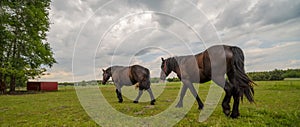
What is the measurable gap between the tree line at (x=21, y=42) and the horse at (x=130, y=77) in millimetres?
16845

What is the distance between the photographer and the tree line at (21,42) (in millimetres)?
23047

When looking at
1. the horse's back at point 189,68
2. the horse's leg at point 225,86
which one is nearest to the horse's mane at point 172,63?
the horse's back at point 189,68

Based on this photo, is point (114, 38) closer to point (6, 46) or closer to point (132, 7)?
point (132, 7)

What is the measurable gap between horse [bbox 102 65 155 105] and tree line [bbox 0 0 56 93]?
1684 cm

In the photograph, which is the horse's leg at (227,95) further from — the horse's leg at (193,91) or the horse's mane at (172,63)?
the horse's mane at (172,63)

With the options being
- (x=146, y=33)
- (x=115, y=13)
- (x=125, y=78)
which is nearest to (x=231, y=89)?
(x=146, y=33)

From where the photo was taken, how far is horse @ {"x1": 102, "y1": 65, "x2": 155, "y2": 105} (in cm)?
1023

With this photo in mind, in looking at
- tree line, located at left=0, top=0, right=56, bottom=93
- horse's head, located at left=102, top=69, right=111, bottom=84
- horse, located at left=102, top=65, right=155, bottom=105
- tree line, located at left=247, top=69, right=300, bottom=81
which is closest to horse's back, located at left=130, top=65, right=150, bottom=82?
horse, located at left=102, top=65, right=155, bottom=105

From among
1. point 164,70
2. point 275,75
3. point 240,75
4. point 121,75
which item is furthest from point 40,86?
point 275,75

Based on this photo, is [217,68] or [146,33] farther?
[146,33]

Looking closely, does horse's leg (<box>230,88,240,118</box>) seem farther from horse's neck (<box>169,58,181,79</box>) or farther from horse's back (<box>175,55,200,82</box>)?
horse's neck (<box>169,58,181,79</box>)

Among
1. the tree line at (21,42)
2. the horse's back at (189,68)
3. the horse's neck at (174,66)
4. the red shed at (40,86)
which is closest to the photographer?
the horse's back at (189,68)

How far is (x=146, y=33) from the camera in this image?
9359 millimetres

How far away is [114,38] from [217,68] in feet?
16.7
